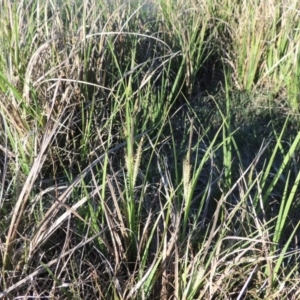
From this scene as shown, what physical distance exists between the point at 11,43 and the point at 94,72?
10.6 inches

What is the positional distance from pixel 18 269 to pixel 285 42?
4.47 feet

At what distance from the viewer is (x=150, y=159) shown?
1.18m

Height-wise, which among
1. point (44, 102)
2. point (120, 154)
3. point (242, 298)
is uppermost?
point (44, 102)

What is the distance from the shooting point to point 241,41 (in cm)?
210

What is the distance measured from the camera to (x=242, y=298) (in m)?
1.16

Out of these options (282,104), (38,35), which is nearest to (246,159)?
(282,104)

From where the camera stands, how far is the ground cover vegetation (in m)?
1.08

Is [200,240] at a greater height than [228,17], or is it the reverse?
[228,17]

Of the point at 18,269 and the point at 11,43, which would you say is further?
the point at 11,43

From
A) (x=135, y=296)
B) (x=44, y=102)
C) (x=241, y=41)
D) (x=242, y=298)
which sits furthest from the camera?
(x=241, y=41)

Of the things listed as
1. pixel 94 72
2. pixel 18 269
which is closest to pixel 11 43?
pixel 94 72

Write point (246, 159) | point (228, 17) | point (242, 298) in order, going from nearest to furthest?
point (242, 298) < point (246, 159) < point (228, 17)

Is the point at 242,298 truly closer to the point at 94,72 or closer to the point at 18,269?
the point at 18,269

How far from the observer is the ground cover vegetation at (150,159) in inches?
42.3
